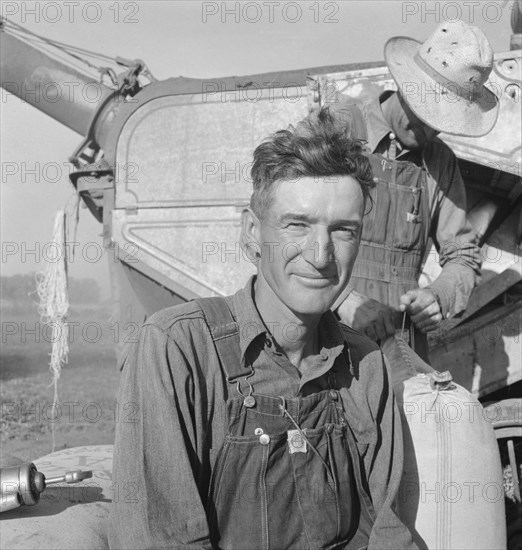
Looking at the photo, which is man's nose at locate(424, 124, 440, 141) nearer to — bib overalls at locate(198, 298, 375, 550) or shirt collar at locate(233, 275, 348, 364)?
shirt collar at locate(233, 275, 348, 364)

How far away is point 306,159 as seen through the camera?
88.4 inches

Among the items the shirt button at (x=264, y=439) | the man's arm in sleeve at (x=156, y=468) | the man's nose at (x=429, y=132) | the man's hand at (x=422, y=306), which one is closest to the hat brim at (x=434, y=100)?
the man's nose at (x=429, y=132)

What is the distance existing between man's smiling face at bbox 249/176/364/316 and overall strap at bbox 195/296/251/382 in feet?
0.51

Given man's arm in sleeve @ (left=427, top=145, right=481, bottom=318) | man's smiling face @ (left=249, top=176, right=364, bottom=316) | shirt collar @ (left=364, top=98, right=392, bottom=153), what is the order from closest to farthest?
man's smiling face @ (left=249, top=176, right=364, bottom=316)
shirt collar @ (left=364, top=98, right=392, bottom=153)
man's arm in sleeve @ (left=427, top=145, right=481, bottom=318)

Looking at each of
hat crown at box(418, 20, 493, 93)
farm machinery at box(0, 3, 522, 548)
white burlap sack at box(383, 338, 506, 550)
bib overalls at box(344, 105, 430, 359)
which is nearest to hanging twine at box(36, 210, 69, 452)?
farm machinery at box(0, 3, 522, 548)

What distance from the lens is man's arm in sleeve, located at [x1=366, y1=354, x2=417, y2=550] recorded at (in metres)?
2.29

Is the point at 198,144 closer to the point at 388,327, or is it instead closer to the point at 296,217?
the point at 388,327

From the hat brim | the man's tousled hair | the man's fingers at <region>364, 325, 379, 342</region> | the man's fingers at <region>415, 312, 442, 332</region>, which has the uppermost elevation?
the hat brim

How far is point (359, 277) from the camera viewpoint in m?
3.74

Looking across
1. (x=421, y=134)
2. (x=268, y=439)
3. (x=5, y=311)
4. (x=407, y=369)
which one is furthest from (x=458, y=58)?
(x=5, y=311)

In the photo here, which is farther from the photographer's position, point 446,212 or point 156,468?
point 446,212

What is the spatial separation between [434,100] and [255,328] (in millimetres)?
1753

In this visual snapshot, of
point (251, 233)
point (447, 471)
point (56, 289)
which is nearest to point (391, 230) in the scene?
point (447, 471)

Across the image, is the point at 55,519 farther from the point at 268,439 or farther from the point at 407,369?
the point at 407,369
